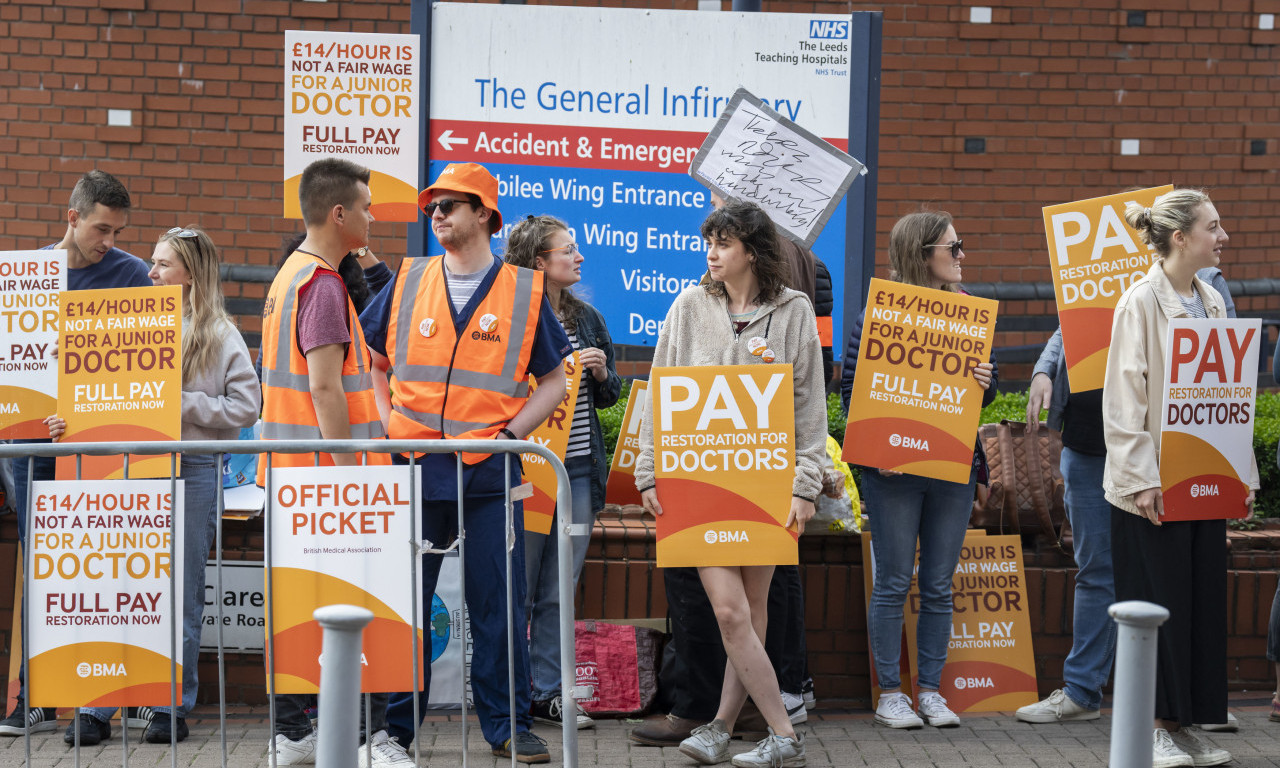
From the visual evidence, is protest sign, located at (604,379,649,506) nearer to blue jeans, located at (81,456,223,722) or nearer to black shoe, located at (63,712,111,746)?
blue jeans, located at (81,456,223,722)

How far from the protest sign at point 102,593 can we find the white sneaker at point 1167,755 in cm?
325

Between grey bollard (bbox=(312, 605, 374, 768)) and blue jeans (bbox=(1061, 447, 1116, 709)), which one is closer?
grey bollard (bbox=(312, 605, 374, 768))

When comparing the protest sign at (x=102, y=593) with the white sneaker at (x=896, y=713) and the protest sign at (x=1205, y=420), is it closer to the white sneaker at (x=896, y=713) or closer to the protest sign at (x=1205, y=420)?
the white sneaker at (x=896, y=713)

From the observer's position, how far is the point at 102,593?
386cm

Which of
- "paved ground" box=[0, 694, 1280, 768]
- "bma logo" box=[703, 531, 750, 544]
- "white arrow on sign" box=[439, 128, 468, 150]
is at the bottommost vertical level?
"paved ground" box=[0, 694, 1280, 768]

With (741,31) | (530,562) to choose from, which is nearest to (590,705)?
(530,562)

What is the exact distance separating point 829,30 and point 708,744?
3465mm

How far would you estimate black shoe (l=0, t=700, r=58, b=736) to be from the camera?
5070 millimetres

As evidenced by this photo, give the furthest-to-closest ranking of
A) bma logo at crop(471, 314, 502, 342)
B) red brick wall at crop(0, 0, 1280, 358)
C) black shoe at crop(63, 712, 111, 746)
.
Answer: red brick wall at crop(0, 0, 1280, 358)
black shoe at crop(63, 712, 111, 746)
bma logo at crop(471, 314, 502, 342)

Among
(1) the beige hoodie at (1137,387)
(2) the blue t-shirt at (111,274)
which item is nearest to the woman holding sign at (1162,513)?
(1) the beige hoodie at (1137,387)

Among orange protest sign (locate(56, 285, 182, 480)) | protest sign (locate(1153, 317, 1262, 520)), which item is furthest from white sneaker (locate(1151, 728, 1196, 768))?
orange protest sign (locate(56, 285, 182, 480))

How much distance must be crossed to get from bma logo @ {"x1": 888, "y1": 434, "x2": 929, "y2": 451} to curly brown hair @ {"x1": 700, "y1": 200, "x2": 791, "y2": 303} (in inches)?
31.7

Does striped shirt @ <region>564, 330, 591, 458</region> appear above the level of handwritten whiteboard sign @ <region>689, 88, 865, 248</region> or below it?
below

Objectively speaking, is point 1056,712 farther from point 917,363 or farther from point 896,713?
point 917,363
